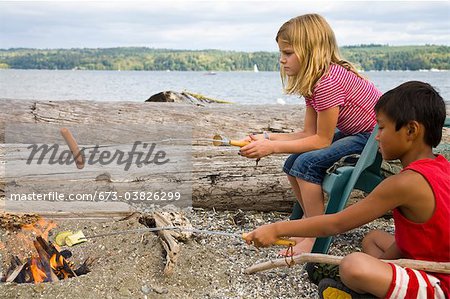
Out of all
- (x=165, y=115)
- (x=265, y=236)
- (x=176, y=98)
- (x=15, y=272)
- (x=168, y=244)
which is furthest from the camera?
(x=176, y=98)

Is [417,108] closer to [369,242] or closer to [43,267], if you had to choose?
[369,242]

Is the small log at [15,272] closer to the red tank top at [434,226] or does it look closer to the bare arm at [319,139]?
the bare arm at [319,139]

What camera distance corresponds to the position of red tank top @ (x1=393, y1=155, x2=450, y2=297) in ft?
8.36

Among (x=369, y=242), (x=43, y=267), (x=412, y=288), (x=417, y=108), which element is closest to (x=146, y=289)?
(x=43, y=267)

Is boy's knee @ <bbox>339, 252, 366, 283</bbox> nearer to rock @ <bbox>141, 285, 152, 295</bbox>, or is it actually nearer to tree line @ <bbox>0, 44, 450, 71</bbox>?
rock @ <bbox>141, 285, 152, 295</bbox>

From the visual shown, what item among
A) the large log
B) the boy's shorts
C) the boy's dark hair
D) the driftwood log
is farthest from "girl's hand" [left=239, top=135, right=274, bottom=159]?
the large log

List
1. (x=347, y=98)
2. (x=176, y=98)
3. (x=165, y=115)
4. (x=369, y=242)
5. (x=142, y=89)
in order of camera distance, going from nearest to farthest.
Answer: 1. (x=369, y=242)
2. (x=347, y=98)
3. (x=165, y=115)
4. (x=176, y=98)
5. (x=142, y=89)

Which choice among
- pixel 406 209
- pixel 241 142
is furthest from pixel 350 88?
pixel 406 209

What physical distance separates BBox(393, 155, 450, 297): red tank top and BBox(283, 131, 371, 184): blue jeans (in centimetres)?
112

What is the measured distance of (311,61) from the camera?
3805 mm

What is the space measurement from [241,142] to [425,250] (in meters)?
1.35

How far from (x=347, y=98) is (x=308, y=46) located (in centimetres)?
41

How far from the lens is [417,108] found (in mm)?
2646

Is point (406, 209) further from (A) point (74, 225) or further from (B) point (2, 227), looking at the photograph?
(B) point (2, 227)
